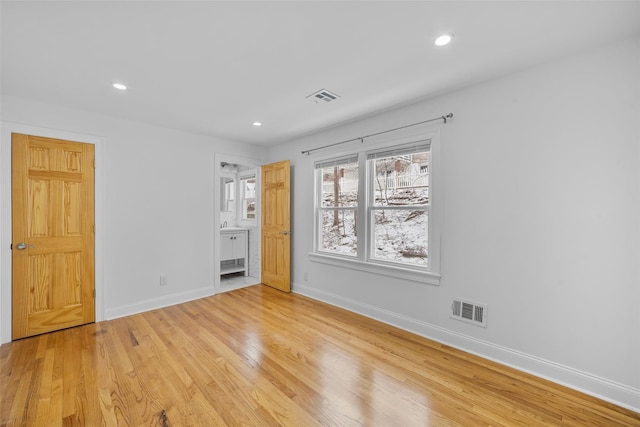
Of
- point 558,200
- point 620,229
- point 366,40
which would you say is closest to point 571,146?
point 558,200

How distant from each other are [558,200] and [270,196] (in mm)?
3678

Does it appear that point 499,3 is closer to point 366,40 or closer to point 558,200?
point 366,40

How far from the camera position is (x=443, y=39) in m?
1.83

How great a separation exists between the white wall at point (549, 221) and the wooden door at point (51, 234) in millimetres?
3754

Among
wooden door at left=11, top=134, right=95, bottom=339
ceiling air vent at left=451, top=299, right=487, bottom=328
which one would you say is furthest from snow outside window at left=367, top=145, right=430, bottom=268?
wooden door at left=11, top=134, right=95, bottom=339

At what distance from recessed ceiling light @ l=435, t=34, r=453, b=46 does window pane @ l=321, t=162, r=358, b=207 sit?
181cm

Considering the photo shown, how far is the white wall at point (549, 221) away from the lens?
6.08 ft

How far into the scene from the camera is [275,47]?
76.2 inches

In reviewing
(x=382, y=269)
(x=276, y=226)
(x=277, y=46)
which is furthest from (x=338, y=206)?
(x=277, y=46)

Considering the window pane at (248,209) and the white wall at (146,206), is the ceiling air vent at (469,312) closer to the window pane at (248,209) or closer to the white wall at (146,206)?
the white wall at (146,206)

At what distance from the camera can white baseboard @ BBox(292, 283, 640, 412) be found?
1.86 metres

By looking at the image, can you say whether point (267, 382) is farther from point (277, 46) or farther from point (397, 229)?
point (277, 46)

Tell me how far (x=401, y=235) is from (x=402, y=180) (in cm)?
63

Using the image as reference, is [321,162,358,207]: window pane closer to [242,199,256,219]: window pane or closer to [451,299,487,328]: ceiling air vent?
[451,299,487,328]: ceiling air vent
